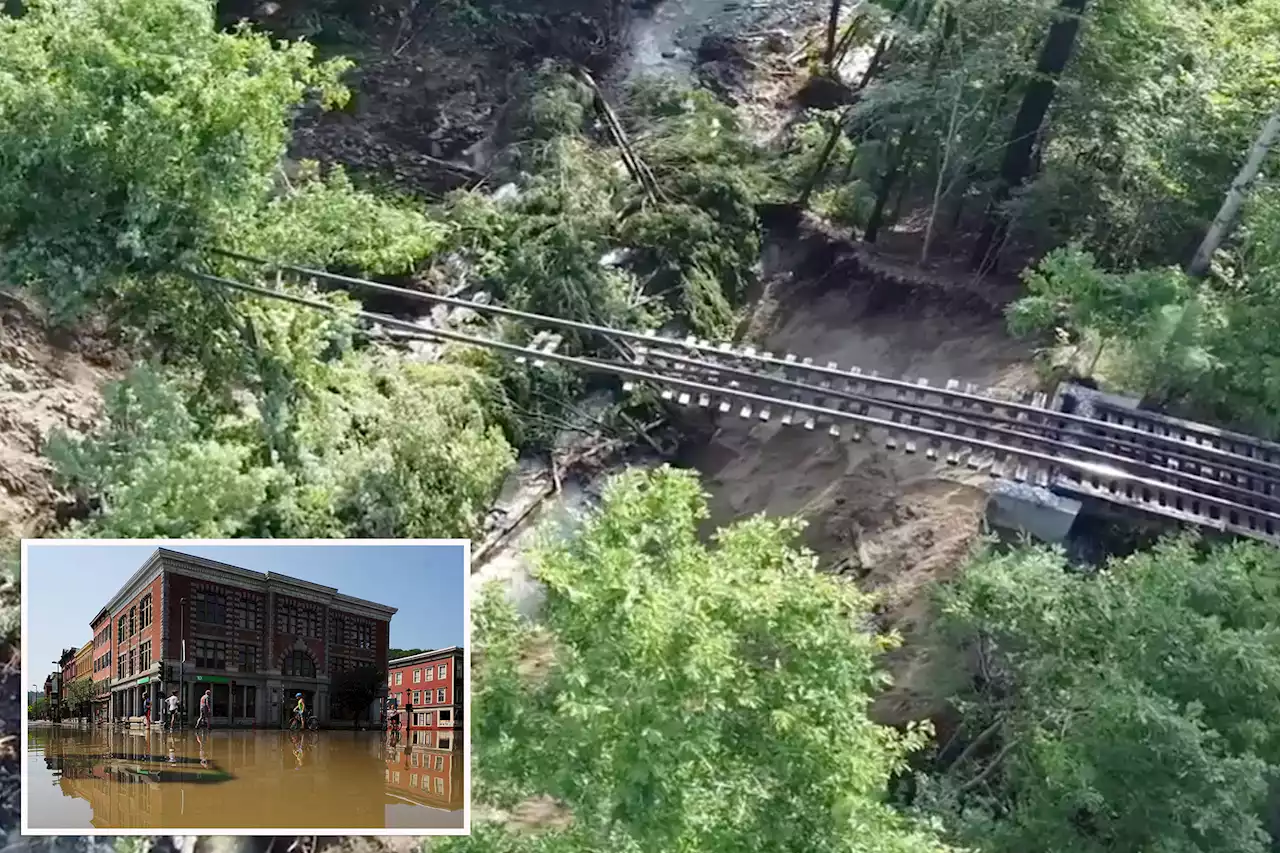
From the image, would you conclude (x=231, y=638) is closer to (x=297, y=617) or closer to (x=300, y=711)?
(x=297, y=617)

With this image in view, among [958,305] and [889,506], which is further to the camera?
[958,305]

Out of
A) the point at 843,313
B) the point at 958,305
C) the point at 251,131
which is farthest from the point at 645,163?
the point at 251,131

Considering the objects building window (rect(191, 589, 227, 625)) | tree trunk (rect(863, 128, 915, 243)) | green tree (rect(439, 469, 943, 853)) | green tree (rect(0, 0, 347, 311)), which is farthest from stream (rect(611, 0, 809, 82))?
building window (rect(191, 589, 227, 625))

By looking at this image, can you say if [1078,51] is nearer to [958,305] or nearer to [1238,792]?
[958,305]

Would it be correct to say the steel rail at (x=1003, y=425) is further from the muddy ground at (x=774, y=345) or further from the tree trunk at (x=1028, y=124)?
the tree trunk at (x=1028, y=124)

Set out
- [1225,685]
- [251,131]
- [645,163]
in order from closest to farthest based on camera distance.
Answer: [1225,685] < [251,131] < [645,163]

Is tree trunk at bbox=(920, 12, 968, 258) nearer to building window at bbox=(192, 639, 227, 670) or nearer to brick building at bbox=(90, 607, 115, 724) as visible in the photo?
building window at bbox=(192, 639, 227, 670)

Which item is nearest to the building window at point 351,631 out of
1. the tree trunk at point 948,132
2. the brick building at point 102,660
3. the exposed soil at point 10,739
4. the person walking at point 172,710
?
the person walking at point 172,710
